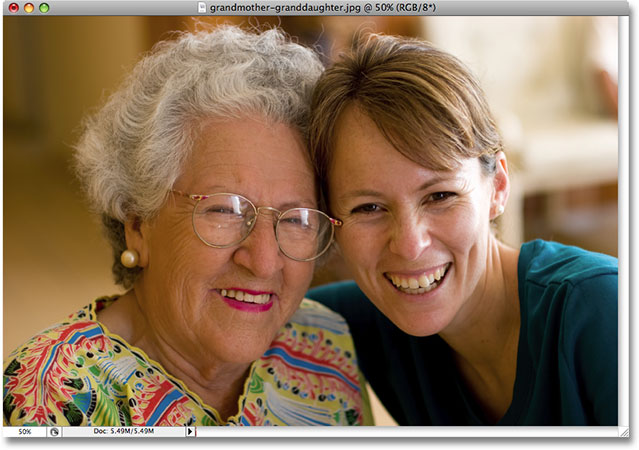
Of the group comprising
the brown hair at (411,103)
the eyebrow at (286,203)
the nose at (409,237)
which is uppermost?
the brown hair at (411,103)

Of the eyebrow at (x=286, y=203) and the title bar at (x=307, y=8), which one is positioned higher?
the title bar at (x=307, y=8)

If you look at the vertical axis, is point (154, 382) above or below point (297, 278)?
below

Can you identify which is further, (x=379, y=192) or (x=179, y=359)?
(x=179, y=359)

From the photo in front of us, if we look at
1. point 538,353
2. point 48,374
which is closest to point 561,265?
point 538,353

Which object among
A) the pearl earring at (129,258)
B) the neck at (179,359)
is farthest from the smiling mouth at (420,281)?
the pearl earring at (129,258)

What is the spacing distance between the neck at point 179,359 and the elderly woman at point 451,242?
35 cm

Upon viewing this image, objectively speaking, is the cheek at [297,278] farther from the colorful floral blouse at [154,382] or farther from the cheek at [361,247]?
the colorful floral blouse at [154,382]

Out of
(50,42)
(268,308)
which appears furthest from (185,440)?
(50,42)

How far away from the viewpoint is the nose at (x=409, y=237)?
1257 mm

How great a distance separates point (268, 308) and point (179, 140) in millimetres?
365

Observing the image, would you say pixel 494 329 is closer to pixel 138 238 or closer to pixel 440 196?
pixel 440 196

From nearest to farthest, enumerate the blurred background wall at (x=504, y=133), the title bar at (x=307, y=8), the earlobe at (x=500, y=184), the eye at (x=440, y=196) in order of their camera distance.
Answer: the title bar at (x=307, y=8)
the eye at (x=440, y=196)
the earlobe at (x=500, y=184)
the blurred background wall at (x=504, y=133)

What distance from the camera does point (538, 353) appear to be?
137cm

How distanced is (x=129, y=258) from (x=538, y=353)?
821 millimetres
